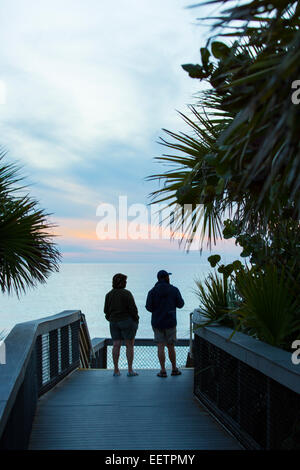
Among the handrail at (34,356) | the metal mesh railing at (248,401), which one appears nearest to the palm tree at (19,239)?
the handrail at (34,356)

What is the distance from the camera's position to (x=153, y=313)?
9.32 metres

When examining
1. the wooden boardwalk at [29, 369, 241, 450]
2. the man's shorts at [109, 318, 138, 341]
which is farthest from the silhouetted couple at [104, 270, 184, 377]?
the wooden boardwalk at [29, 369, 241, 450]

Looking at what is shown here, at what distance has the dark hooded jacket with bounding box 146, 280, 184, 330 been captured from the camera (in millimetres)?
9141

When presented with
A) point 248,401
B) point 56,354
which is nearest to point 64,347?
point 56,354

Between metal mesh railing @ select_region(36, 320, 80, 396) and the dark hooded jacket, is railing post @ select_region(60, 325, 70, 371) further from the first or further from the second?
the dark hooded jacket

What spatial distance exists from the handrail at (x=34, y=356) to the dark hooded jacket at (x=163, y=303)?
1.42 metres

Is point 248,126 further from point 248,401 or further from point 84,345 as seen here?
point 84,345

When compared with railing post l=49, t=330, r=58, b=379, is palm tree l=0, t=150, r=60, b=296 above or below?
above

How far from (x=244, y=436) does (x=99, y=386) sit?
12.0 feet

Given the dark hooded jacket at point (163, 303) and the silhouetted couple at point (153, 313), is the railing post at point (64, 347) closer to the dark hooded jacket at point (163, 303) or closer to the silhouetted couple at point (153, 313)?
the silhouetted couple at point (153, 313)

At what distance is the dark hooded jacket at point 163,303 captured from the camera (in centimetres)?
914

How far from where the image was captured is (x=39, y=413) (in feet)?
20.9

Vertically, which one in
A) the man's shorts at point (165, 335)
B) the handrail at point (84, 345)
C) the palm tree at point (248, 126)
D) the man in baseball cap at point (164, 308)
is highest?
the palm tree at point (248, 126)
